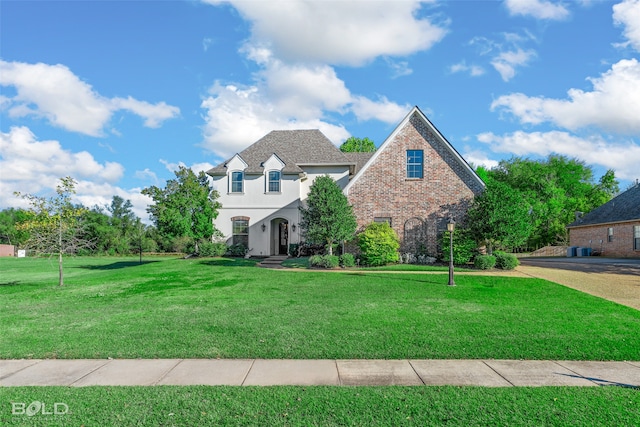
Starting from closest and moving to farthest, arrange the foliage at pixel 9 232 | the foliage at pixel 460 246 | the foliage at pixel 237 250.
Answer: the foliage at pixel 460 246, the foliage at pixel 237 250, the foliage at pixel 9 232

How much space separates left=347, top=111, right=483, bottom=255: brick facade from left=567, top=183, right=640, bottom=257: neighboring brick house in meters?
16.7

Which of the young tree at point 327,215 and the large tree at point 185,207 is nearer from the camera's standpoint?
the young tree at point 327,215

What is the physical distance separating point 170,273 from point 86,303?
7373mm

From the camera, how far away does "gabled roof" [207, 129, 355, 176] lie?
2575cm

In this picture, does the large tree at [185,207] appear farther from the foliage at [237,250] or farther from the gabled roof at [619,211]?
the gabled roof at [619,211]

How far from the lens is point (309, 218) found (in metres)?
19.3

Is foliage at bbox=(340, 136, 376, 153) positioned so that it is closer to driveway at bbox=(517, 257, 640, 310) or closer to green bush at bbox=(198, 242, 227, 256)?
green bush at bbox=(198, 242, 227, 256)

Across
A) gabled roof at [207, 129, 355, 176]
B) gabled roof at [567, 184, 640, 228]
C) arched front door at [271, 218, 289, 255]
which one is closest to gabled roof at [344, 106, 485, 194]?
gabled roof at [207, 129, 355, 176]

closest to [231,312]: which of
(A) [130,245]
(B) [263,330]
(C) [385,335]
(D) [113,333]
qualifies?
(B) [263,330]

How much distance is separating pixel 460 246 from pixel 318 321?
41.1ft

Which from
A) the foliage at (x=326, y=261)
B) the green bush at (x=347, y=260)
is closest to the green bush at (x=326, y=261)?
the foliage at (x=326, y=261)

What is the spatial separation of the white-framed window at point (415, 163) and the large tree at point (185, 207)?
12394 mm

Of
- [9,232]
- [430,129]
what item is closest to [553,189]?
[430,129]

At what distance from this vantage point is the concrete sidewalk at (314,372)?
16.3ft
